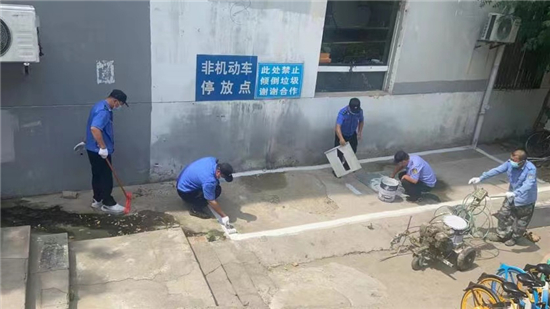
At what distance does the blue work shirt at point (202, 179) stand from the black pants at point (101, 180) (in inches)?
40.1

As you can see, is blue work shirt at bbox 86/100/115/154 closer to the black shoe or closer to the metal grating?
the metal grating

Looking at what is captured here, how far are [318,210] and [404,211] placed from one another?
1485mm

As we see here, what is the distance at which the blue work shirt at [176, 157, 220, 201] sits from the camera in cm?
658

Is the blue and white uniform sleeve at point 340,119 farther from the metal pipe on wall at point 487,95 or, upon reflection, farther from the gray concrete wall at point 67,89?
the metal pipe on wall at point 487,95

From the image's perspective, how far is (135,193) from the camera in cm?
750

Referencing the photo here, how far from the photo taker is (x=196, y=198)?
7047 mm

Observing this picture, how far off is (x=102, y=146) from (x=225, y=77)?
2.36 m

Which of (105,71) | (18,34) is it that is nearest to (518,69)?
(105,71)

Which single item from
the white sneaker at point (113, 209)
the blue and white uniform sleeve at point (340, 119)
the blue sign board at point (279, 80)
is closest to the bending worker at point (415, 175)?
the blue and white uniform sleeve at point (340, 119)

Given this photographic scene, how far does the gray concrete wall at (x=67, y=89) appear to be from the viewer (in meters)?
6.34

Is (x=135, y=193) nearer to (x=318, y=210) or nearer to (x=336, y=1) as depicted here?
(x=318, y=210)

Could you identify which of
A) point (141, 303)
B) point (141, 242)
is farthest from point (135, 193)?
point (141, 303)

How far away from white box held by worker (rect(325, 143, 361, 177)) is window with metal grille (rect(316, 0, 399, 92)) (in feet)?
4.00

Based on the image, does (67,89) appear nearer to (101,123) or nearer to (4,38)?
(101,123)
